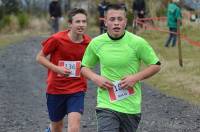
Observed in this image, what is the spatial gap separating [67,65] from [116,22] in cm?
158

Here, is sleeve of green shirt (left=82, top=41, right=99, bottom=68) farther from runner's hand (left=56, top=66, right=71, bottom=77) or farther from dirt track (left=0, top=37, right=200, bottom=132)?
dirt track (left=0, top=37, right=200, bottom=132)

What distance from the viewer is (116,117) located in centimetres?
575

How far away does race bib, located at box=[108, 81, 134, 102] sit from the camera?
18.8 ft

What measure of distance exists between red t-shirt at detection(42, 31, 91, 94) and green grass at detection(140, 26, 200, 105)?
192 inches

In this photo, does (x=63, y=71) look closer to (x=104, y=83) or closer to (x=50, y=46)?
(x=50, y=46)

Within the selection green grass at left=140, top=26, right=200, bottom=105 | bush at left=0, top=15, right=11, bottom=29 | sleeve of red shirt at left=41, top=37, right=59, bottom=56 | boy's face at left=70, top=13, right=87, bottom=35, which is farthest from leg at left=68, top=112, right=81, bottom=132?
bush at left=0, top=15, right=11, bottom=29

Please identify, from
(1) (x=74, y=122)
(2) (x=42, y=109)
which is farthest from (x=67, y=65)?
(2) (x=42, y=109)

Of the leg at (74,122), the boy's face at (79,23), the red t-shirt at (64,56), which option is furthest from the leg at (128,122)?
the boy's face at (79,23)

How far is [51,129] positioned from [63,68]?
0.94 meters

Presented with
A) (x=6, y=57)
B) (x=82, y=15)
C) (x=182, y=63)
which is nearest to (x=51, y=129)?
(x=82, y=15)

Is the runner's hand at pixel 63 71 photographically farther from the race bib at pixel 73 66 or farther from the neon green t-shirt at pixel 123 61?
the neon green t-shirt at pixel 123 61

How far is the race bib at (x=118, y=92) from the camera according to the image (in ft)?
18.8

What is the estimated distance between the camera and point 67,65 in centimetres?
714

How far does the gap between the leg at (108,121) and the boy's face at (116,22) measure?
71 cm
